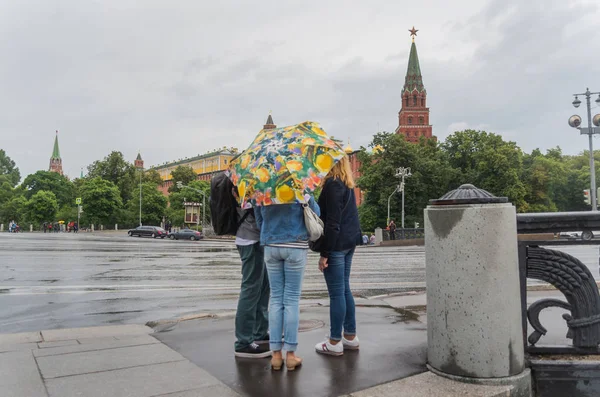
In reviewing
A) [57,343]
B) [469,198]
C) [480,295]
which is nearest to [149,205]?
[57,343]

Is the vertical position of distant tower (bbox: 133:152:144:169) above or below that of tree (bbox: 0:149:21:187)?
above

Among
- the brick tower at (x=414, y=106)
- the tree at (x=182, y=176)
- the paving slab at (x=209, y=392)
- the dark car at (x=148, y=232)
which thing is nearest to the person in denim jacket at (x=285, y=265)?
the paving slab at (x=209, y=392)

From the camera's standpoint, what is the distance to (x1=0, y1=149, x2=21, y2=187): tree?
124 m

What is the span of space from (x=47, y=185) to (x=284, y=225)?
10612 centimetres

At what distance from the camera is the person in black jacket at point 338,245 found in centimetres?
393

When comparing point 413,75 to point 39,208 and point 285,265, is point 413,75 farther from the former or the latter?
point 285,265

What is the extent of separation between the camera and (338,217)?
3.93m

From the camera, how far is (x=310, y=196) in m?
3.68

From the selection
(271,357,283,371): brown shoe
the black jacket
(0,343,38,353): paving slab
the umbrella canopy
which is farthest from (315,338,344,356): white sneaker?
(0,343,38,353): paving slab

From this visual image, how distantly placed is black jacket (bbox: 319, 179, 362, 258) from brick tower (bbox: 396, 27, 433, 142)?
11625cm

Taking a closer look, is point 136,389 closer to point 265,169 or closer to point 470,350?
point 265,169

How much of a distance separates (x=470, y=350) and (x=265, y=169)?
2023 mm

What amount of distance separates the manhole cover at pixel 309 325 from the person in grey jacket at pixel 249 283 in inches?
32.8

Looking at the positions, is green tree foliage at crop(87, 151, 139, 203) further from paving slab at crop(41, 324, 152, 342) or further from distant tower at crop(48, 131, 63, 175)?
paving slab at crop(41, 324, 152, 342)
